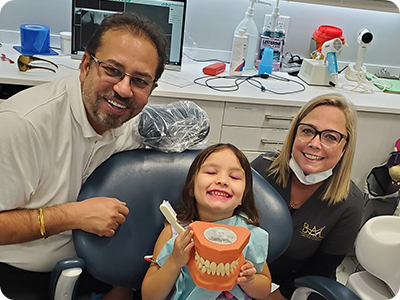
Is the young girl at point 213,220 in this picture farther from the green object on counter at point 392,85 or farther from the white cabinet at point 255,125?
the green object on counter at point 392,85

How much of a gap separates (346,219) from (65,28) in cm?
205

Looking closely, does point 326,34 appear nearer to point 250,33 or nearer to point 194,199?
point 250,33

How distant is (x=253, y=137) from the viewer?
2.45 metres

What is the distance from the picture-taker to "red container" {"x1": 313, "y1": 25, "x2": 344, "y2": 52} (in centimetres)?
277

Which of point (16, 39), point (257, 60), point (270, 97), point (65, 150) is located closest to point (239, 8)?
point (257, 60)

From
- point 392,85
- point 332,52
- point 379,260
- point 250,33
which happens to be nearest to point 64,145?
point 379,260

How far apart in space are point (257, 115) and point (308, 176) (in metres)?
0.76

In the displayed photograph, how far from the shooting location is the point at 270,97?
7.70 ft

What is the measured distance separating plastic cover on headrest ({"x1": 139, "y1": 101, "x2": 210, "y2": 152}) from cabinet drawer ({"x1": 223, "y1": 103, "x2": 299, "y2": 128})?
84 centimetres

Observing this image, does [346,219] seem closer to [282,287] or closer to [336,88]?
[282,287]

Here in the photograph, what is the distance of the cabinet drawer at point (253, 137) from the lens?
2.41 m

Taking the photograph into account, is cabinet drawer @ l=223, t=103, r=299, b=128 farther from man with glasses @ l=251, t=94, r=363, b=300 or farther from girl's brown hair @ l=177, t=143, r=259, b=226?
girl's brown hair @ l=177, t=143, r=259, b=226

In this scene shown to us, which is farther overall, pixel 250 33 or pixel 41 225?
pixel 250 33

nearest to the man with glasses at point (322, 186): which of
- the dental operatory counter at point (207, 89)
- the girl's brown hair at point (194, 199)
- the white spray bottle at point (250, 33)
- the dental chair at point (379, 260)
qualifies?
the dental chair at point (379, 260)
